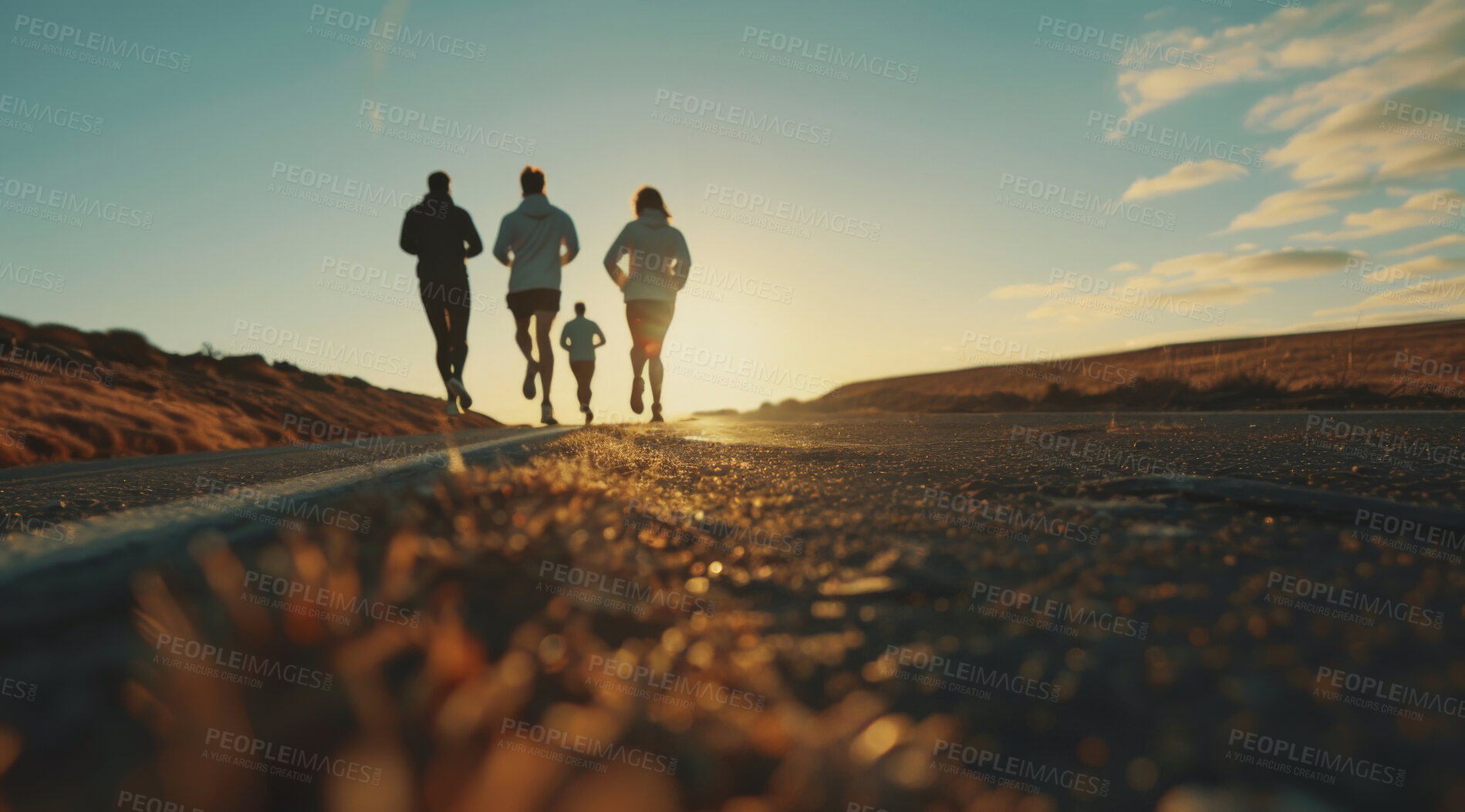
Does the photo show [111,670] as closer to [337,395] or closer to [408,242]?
[408,242]

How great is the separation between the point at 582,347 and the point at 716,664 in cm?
1044

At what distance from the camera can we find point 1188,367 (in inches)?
504

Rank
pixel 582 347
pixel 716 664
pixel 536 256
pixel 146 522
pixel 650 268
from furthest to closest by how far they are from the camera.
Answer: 1. pixel 582 347
2. pixel 650 268
3. pixel 536 256
4. pixel 146 522
5. pixel 716 664

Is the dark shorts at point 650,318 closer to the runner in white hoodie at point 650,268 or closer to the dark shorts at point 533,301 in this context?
the runner in white hoodie at point 650,268

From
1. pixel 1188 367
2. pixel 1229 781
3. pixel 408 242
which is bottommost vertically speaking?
pixel 1229 781

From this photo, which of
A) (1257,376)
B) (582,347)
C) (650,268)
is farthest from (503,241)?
(1257,376)

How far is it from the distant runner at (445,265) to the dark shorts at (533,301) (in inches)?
21.2

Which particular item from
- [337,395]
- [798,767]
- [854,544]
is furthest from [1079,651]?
[337,395]

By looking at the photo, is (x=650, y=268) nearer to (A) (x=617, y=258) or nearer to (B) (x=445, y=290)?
(A) (x=617, y=258)

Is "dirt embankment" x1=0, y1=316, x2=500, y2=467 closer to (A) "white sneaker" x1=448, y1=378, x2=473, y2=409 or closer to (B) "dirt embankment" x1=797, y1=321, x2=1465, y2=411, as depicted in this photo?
(A) "white sneaker" x1=448, y1=378, x2=473, y2=409

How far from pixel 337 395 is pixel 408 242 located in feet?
18.2

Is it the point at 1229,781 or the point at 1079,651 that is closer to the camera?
the point at 1229,781

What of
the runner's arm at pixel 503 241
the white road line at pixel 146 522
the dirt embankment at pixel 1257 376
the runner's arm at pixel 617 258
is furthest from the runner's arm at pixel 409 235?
the dirt embankment at pixel 1257 376

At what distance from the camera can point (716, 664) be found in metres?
0.62
